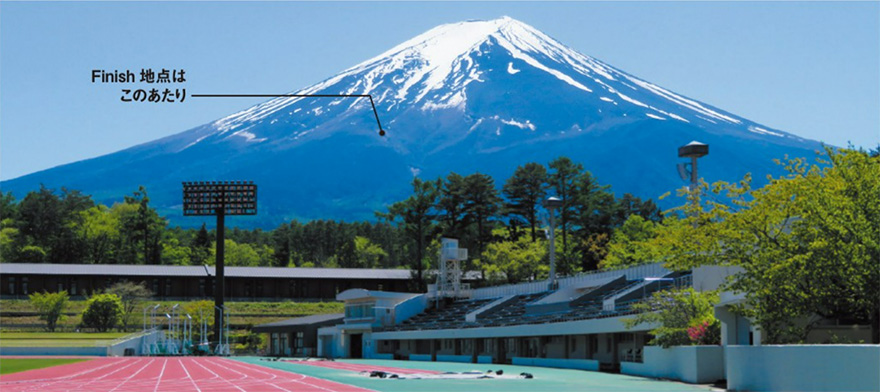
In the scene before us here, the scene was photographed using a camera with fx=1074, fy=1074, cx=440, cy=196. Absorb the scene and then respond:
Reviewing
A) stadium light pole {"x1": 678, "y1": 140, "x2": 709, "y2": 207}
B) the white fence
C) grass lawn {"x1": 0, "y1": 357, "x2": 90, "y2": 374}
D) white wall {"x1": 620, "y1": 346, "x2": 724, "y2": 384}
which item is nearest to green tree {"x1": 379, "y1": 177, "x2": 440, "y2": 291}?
the white fence

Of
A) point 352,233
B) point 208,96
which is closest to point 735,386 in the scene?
point 208,96

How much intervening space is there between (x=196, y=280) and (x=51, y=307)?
23469 mm

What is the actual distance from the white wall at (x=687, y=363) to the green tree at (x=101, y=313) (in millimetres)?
74264

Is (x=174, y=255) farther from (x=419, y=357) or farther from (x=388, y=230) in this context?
(x=419, y=357)

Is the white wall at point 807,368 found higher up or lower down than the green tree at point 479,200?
lower down

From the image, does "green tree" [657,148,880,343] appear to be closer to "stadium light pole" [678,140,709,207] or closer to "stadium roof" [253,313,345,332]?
"stadium light pole" [678,140,709,207]

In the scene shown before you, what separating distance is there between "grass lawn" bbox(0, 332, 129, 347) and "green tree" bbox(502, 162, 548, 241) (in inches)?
1708

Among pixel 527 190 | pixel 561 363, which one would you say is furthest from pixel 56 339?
pixel 561 363

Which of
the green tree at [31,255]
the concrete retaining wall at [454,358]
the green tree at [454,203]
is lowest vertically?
the concrete retaining wall at [454,358]

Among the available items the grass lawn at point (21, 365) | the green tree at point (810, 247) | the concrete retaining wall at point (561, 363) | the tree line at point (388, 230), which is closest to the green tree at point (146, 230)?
the tree line at point (388, 230)

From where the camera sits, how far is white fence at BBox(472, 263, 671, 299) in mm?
65125

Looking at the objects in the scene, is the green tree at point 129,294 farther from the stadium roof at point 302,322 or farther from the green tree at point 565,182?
the green tree at point 565,182

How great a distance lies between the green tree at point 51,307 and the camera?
105 metres

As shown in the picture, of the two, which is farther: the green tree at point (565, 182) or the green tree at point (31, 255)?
the green tree at point (31, 255)
